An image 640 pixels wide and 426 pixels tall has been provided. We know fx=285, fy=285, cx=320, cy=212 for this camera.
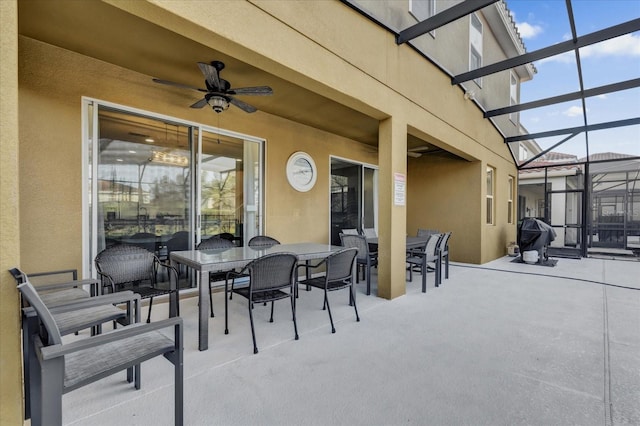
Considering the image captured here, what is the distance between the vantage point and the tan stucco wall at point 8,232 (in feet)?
4.32

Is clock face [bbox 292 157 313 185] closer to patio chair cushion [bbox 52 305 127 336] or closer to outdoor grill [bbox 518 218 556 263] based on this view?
patio chair cushion [bbox 52 305 127 336]

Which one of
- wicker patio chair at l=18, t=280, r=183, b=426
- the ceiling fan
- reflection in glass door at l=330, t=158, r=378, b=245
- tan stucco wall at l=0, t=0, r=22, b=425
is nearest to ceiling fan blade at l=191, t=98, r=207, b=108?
the ceiling fan

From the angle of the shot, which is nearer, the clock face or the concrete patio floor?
the concrete patio floor

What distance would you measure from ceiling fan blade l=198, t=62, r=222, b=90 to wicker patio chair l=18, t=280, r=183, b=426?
2290 millimetres

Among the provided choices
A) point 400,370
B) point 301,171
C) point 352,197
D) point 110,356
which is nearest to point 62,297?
point 110,356

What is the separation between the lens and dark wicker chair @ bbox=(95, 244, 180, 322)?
285cm

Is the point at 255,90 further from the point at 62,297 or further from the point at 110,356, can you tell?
the point at 110,356

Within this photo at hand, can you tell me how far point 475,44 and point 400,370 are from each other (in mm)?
7685

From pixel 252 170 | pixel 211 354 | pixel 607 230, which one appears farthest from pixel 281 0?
pixel 607 230

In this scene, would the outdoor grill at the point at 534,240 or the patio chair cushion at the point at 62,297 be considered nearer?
the patio chair cushion at the point at 62,297

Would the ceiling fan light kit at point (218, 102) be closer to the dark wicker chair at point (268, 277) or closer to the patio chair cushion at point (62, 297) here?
the dark wicker chair at point (268, 277)

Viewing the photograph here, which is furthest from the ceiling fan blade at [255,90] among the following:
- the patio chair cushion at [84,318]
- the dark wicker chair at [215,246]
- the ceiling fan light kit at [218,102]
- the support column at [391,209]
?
the patio chair cushion at [84,318]

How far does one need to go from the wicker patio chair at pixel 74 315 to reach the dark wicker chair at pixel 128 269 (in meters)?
0.60

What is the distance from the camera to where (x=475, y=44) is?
22.5 ft
